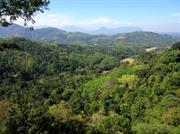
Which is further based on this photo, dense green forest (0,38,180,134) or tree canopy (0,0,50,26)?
dense green forest (0,38,180,134)

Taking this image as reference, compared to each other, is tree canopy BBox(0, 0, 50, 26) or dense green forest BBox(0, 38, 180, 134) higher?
tree canopy BBox(0, 0, 50, 26)

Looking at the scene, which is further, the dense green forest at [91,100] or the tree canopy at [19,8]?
the dense green forest at [91,100]

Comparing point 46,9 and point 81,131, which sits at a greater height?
point 46,9

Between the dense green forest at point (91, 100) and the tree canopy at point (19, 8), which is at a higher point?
the tree canopy at point (19, 8)

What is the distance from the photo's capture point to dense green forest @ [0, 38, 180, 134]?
177 ft

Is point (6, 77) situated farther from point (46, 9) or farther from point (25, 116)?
point (46, 9)

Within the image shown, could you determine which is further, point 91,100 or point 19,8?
point 91,100

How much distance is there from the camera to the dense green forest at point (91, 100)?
177 feet

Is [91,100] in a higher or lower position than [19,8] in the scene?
lower

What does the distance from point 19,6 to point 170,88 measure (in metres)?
93.8

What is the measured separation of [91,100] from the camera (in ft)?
406

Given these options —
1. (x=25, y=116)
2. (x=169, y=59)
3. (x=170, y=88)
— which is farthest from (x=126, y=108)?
(x=25, y=116)

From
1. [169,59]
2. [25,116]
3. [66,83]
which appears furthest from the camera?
[66,83]

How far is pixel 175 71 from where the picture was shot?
121m
